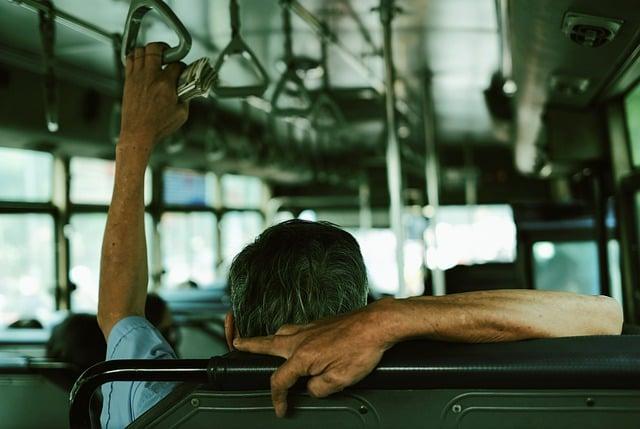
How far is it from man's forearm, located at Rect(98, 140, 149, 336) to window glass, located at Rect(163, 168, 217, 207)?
17.0 feet

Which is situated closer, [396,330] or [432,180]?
[396,330]

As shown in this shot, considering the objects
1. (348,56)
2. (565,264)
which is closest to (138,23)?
(348,56)

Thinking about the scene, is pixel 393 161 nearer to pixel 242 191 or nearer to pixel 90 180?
pixel 90 180

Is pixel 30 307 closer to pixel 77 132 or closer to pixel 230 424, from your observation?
pixel 77 132

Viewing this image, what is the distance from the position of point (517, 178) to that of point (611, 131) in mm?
7905

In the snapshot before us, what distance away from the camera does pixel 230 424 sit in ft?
3.54

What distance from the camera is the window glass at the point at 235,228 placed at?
321 inches

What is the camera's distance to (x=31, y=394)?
2.42 m

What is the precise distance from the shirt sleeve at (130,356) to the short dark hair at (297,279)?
273 mm

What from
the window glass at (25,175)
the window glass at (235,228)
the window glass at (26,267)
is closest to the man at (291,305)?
the window glass at (26,267)

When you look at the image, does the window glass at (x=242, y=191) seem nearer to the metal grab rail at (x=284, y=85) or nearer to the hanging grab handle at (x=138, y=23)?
the metal grab rail at (x=284, y=85)

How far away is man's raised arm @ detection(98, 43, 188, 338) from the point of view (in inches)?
58.1

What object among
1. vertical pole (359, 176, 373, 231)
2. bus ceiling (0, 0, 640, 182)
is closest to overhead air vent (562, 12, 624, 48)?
bus ceiling (0, 0, 640, 182)

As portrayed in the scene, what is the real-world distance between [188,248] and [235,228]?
161cm
